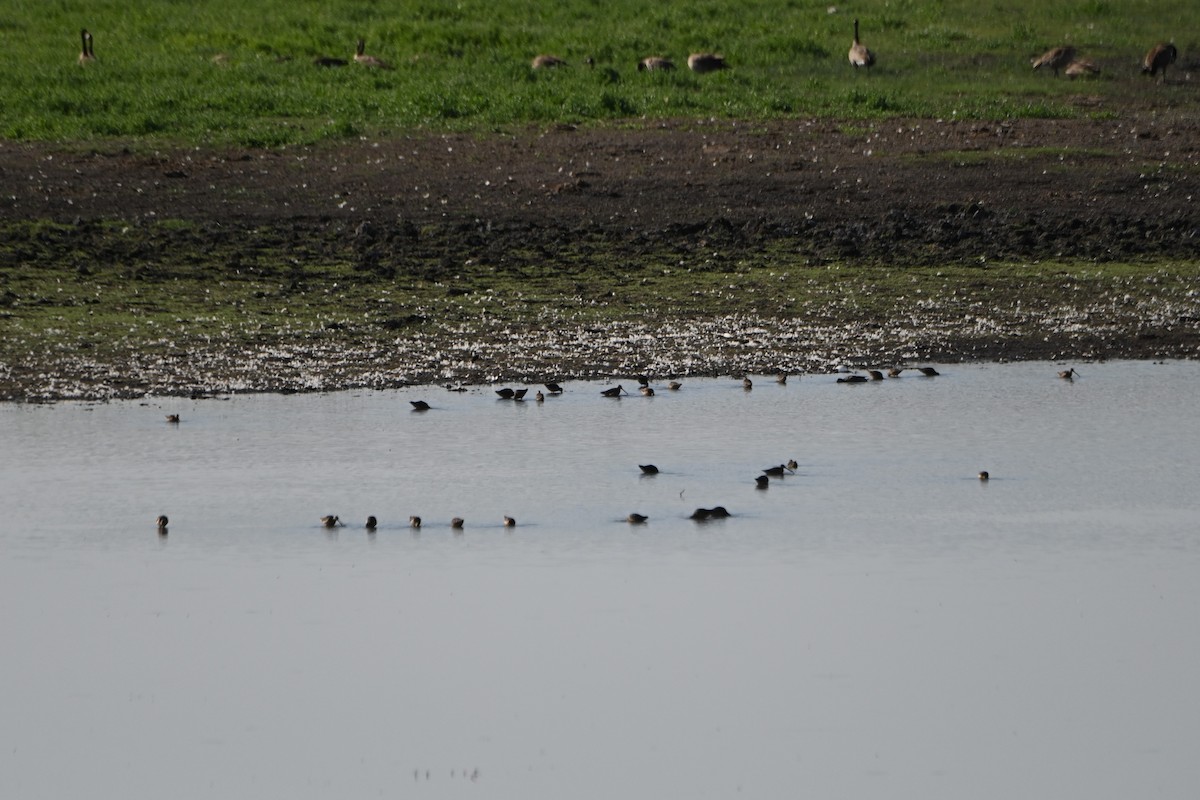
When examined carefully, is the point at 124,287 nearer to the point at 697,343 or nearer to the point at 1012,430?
the point at 697,343

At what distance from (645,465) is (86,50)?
1558 cm

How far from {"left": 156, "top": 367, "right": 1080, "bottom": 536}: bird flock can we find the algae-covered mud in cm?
37

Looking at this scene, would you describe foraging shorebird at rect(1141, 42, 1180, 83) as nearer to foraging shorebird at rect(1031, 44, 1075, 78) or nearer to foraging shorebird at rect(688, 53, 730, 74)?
foraging shorebird at rect(1031, 44, 1075, 78)

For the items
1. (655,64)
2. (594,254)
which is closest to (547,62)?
(655,64)

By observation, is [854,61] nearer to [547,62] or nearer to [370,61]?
[547,62]

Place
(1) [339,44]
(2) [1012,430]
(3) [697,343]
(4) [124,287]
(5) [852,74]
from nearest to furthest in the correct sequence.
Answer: (2) [1012,430] < (3) [697,343] < (4) [124,287] < (5) [852,74] < (1) [339,44]

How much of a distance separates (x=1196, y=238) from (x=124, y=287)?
27.9ft

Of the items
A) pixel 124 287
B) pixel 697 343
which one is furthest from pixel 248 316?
pixel 697 343

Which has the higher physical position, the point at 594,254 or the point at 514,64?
the point at 514,64

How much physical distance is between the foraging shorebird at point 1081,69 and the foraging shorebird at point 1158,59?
60 cm

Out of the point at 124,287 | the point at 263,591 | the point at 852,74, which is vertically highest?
the point at 852,74

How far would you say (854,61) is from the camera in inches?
850

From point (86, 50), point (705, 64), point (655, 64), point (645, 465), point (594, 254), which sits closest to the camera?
point (645, 465)

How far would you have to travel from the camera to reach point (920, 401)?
10.4 meters
